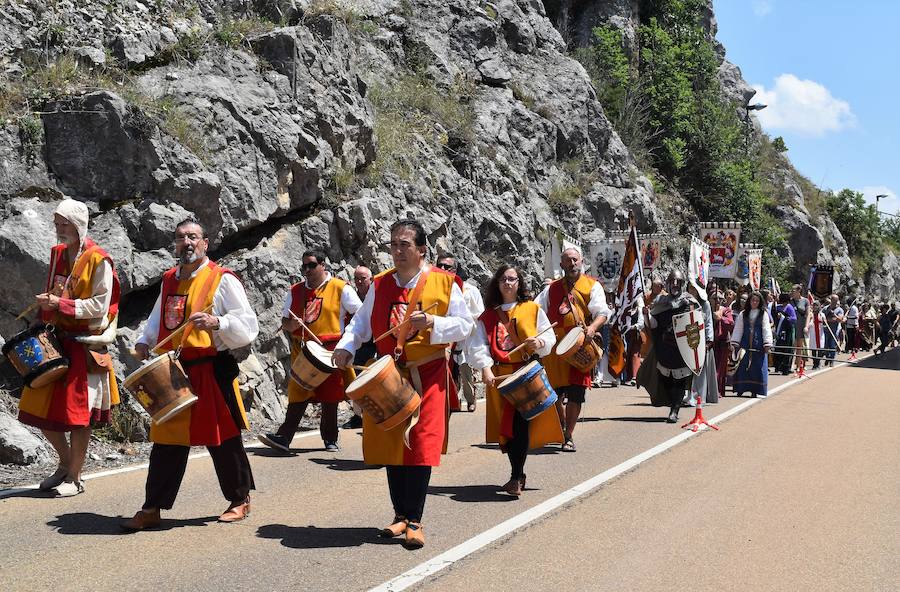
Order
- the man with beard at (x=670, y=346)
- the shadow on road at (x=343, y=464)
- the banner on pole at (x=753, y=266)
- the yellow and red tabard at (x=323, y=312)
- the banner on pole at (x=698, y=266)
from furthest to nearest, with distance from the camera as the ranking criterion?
the banner on pole at (x=753, y=266), the banner on pole at (x=698, y=266), the man with beard at (x=670, y=346), the yellow and red tabard at (x=323, y=312), the shadow on road at (x=343, y=464)

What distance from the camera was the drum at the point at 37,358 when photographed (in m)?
6.99

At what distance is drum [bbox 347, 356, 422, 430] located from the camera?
5930 millimetres

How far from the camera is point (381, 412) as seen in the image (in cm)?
603

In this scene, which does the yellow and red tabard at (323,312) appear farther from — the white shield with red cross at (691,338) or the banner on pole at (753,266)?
the banner on pole at (753,266)

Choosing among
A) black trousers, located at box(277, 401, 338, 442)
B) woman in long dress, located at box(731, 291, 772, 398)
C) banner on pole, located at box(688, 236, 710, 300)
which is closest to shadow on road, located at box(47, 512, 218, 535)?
black trousers, located at box(277, 401, 338, 442)

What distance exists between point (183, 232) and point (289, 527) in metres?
2.11

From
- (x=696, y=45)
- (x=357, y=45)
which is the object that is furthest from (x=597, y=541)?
(x=696, y=45)

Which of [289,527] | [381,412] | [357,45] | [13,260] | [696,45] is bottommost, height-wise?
[289,527]

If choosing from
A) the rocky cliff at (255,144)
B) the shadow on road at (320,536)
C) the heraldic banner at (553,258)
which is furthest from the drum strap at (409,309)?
the heraldic banner at (553,258)

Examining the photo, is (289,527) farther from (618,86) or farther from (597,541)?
(618,86)

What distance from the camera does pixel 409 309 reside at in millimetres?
6305

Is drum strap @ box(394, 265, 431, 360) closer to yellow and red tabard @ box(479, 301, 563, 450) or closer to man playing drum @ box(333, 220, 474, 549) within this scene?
man playing drum @ box(333, 220, 474, 549)

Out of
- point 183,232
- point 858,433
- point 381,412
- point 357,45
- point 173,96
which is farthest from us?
point 357,45

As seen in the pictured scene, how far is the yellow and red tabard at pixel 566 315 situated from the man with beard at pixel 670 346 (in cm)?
350
